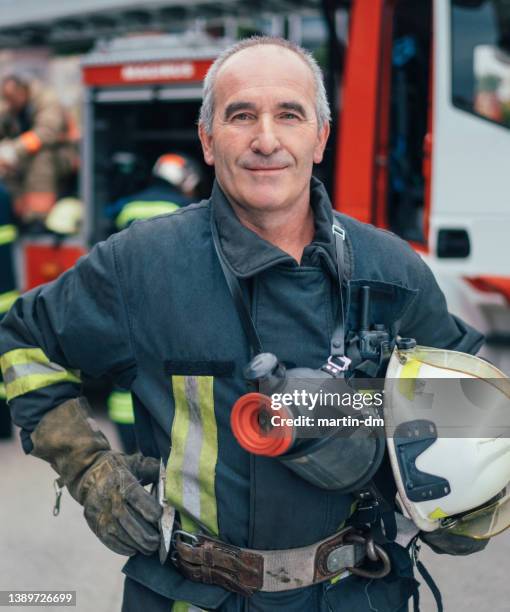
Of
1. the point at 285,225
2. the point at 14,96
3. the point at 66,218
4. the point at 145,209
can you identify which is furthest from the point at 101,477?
the point at 14,96

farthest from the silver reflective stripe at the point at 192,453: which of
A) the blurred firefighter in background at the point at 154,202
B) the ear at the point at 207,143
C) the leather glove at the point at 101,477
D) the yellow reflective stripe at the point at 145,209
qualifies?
the yellow reflective stripe at the point at 145,209

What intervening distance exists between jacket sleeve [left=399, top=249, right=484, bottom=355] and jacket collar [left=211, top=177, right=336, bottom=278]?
222mm

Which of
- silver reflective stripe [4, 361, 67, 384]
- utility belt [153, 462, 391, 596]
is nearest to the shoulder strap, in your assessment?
utility belt [153, 462, 391, 596]

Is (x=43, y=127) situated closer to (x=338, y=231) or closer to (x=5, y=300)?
(x=5, y=300)

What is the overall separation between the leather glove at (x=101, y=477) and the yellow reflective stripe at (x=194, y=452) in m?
0.11

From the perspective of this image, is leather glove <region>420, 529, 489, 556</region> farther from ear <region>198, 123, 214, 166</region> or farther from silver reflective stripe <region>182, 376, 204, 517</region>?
ear <region>198, 123, 214, 166</region>

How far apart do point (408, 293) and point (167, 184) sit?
282 centimetres

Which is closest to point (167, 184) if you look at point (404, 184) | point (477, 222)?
point (404, 184)

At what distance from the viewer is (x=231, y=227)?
1.76 meters

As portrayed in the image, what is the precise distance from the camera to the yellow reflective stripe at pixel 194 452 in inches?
68.0

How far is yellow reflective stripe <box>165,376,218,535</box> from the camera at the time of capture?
1.73 metres

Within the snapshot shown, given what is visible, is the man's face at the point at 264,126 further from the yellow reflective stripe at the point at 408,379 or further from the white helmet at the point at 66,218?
the white helmet at the point at 66,218

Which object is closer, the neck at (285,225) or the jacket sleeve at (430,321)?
the neck at (285,225)

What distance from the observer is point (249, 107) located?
1.72m
